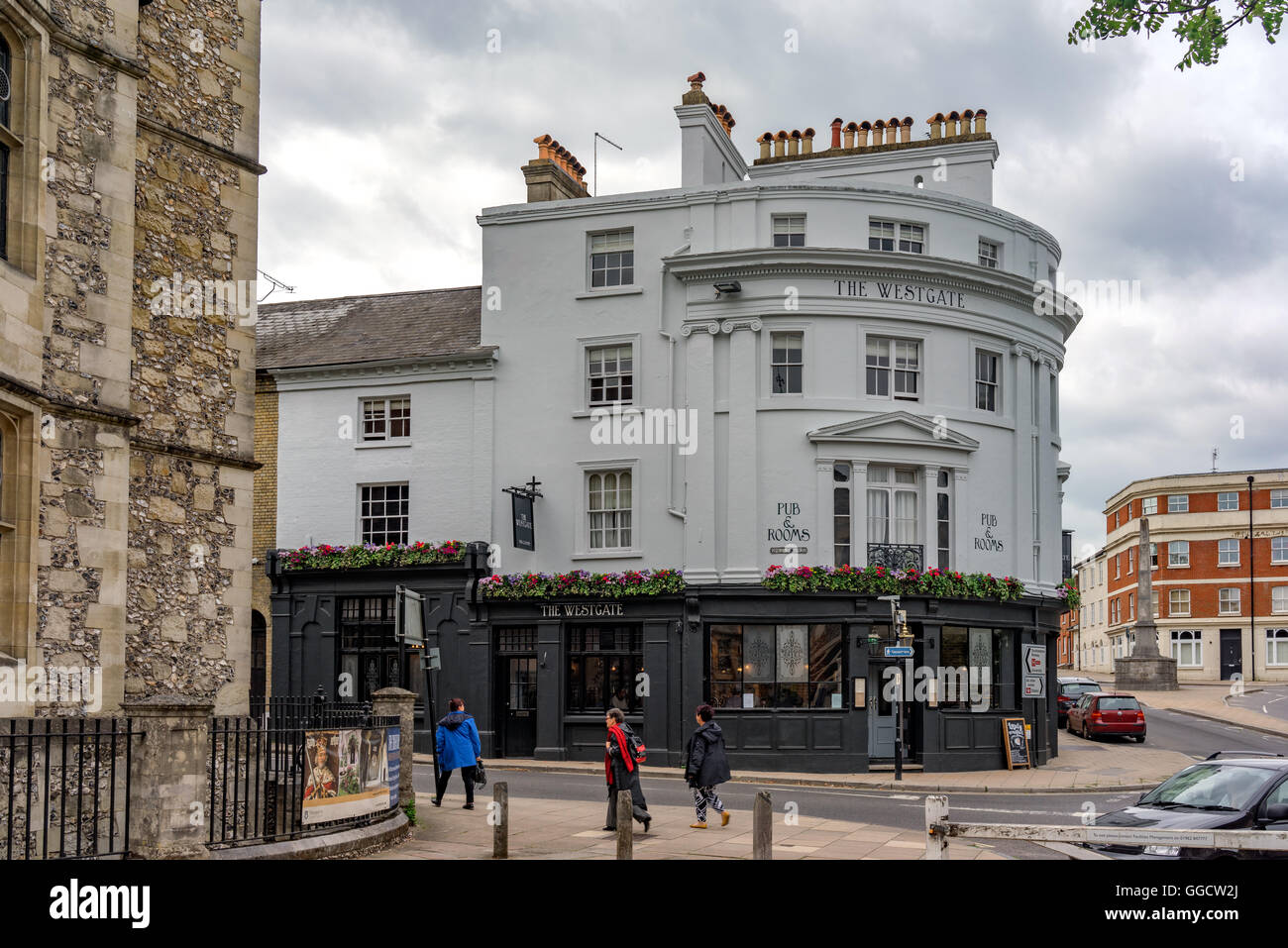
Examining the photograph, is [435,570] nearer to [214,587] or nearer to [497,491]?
[497,491]

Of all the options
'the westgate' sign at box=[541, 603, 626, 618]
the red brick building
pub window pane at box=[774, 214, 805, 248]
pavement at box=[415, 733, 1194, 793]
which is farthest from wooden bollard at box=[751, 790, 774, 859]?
the red brick building

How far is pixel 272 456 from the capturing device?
33062 mm

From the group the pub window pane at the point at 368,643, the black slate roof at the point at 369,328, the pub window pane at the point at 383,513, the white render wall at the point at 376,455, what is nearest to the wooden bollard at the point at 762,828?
the white render wall at the point at 376,455

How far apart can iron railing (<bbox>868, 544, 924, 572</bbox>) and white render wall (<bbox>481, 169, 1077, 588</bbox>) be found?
0.62m

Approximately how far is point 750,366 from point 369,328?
11.1 meters

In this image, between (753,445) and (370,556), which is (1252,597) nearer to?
(753,445)

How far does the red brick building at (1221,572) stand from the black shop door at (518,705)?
2047 inches

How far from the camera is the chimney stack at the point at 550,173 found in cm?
3250

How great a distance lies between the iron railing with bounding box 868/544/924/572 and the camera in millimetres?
28422

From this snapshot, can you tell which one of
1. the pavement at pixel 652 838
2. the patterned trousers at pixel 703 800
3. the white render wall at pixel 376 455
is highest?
the white render wall at pixel 376 455

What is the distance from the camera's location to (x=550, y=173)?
32.5 metres

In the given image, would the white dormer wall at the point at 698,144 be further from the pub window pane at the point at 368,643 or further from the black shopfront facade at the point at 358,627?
the pub window pane at the point at 368,643
